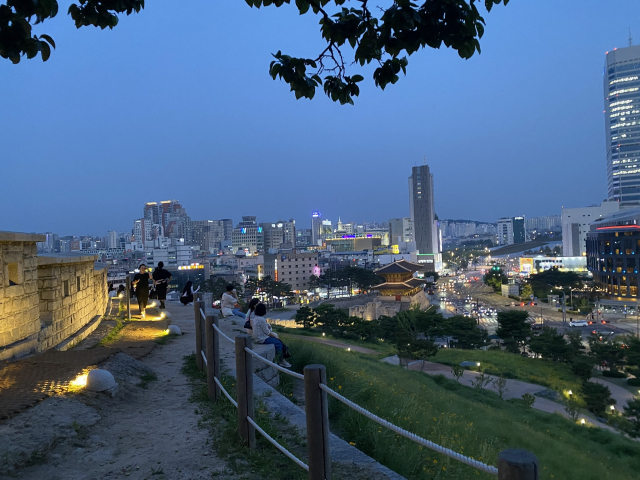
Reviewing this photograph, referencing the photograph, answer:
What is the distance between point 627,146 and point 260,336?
129 m

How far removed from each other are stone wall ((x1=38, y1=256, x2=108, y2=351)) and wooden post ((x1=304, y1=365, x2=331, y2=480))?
6.53 metres

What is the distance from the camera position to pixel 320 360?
763cm

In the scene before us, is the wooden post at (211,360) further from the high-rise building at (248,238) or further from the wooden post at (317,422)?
the high-rise building at (248,238)

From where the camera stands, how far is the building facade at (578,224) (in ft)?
331

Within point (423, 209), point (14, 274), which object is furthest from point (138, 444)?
point (423, 209)

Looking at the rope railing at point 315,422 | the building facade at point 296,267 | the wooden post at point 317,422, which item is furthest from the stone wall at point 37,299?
the building facade at point 296,267

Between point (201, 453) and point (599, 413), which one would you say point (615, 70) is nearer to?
point (599, 413)

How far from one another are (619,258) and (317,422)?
72.7 m

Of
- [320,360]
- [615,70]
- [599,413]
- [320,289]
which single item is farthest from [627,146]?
[320,360]

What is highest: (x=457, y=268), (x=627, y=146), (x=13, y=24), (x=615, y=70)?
(x=615, y=70)

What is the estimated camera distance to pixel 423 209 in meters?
126

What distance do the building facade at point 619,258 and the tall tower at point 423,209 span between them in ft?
187

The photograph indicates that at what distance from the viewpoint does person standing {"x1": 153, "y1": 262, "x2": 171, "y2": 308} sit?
13.9 meters

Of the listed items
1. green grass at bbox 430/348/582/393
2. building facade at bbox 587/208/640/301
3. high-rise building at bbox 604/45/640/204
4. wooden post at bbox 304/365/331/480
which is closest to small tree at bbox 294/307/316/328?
green grass at bbox 430/348/582/393
